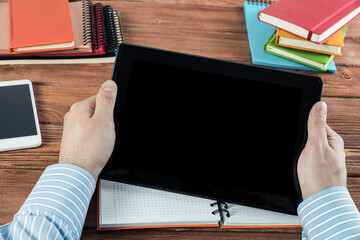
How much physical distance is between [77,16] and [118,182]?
1.95 feet

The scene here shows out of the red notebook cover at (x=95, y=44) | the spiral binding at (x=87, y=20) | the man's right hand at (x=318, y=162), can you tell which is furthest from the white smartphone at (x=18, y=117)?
the man's right hand at (x=318, y=162)

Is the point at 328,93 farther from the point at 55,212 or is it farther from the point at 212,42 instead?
the point at 55,212

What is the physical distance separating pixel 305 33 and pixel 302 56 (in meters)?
0.09

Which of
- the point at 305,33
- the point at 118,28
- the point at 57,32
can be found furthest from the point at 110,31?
the point at 305,33

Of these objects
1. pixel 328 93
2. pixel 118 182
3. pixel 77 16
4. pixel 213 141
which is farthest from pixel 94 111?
pixel 328 93

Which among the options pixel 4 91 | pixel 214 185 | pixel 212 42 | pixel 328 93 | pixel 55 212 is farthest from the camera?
pixel 212 42

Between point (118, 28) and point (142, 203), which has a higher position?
point (118, 28)

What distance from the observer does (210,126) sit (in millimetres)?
822

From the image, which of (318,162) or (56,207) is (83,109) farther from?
(318,162)

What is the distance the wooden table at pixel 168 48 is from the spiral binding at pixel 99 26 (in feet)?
0.21

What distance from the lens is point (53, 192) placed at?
2.38 ft

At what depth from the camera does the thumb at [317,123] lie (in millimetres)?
798

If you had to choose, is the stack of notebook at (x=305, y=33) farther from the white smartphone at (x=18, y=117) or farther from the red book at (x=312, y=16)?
the white smartphone at (x=18, y=117)

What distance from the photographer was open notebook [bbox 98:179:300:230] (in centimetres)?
78
